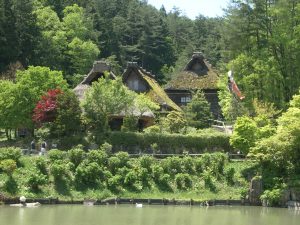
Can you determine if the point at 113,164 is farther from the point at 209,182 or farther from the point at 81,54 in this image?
the point at 81,54

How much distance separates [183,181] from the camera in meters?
34.6

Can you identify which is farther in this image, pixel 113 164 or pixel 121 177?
pixel 113 164

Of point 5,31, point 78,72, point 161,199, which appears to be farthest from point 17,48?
point 161,199

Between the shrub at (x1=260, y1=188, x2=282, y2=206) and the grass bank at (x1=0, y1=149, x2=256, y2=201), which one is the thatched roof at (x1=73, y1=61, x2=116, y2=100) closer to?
the grass bank at (x1=0, y1=149, x2=256, y2=201)

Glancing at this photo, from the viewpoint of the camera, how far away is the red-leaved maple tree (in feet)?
127

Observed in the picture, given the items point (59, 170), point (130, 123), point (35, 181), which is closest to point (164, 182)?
point (59, 170)

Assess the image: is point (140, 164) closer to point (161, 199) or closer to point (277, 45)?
point (161, 199)

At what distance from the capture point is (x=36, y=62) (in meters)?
62.9

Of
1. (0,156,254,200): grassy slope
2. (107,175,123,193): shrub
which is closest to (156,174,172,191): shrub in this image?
(0,156,254,200): grassy slope

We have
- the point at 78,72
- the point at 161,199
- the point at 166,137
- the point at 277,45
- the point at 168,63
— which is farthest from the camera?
the point at 168,63

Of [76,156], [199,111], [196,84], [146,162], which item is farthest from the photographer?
[196,84]

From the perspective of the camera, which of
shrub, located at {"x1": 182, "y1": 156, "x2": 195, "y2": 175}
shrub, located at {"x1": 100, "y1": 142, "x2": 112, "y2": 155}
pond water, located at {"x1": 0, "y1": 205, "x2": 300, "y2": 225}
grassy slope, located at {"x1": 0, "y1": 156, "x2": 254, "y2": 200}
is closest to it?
pond water, located at {"x1": 0, "y1": 205, "x2": 300, "y2": 225}

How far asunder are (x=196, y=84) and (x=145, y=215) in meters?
33.3

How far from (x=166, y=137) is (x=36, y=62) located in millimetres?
28264
